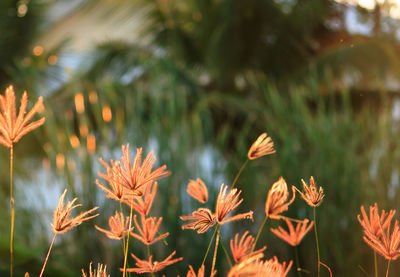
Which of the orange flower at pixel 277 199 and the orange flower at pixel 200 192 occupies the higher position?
the orange flower at pixel 200 192

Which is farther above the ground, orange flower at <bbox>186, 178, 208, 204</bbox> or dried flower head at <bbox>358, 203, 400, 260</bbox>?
orange flower at <bbox>186, 178, 208, 204</bbox>

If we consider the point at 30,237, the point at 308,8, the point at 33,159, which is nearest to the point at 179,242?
the point at 30,237

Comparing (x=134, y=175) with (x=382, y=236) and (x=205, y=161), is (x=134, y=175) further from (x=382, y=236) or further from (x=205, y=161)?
(x=205, y=161)

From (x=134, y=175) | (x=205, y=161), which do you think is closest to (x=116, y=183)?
(x=134, y=175)

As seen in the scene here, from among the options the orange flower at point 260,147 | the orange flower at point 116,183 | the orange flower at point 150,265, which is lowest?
the orange flower at point 150,265

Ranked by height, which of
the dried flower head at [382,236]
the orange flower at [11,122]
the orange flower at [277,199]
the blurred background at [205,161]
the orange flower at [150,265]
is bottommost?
the blurred background at [205,161]

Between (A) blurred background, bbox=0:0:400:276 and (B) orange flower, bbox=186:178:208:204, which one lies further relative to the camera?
(A) blurred background, bbox=0:0:400:276

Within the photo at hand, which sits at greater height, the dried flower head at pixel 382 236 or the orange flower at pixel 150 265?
the orange flower at pixel 150 265

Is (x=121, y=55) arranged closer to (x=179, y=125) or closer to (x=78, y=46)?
(x=78, y=46)

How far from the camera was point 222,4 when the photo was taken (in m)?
2.51

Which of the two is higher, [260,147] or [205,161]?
[260,147]

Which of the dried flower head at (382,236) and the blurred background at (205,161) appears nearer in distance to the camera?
the dried flower head at (382,236)

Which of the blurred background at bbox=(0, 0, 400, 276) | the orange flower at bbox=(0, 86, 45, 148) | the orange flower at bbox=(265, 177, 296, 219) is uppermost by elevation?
the orange flower at bbox=(0, 86, 45, 148)

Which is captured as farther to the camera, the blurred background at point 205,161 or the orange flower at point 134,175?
the blurred background at point 205,161
